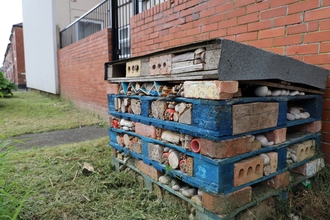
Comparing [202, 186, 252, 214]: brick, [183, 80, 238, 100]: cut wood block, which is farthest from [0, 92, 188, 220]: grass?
[183, 80, 238, 100]: cut wood block

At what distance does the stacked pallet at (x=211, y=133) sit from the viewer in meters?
1.57

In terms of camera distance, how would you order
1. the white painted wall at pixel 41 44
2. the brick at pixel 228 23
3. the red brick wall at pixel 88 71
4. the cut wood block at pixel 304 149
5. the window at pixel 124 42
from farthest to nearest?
the white painted wall at pixel 41 44 < the red brick wall at pixel 88 71 < the window at pixel 124 42 < the brick at pixel 228 23 < the cut wood block at pixel 304 149

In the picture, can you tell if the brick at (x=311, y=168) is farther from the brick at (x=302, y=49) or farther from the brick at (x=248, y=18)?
the brick at (x=248, y=18)

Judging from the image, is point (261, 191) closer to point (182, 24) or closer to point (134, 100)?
point (134, 100)

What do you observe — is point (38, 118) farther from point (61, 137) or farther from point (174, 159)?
point (174, 159)

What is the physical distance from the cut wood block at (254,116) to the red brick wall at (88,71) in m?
4.65

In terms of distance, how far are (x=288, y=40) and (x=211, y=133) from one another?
1.49m

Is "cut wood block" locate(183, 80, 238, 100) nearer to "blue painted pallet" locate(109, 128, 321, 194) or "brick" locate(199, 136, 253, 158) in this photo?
"brick" locate(199, 136, 253, 158)

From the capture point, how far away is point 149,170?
227 centimetres

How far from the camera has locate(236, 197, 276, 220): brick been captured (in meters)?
1.75

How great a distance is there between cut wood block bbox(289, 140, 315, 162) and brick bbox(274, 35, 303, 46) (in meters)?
0.94

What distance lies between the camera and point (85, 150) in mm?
3834

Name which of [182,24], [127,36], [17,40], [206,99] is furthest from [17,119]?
[17,40]

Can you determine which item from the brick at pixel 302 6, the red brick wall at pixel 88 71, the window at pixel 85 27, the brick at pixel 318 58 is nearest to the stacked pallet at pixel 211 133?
the brick at pixel 318 58
